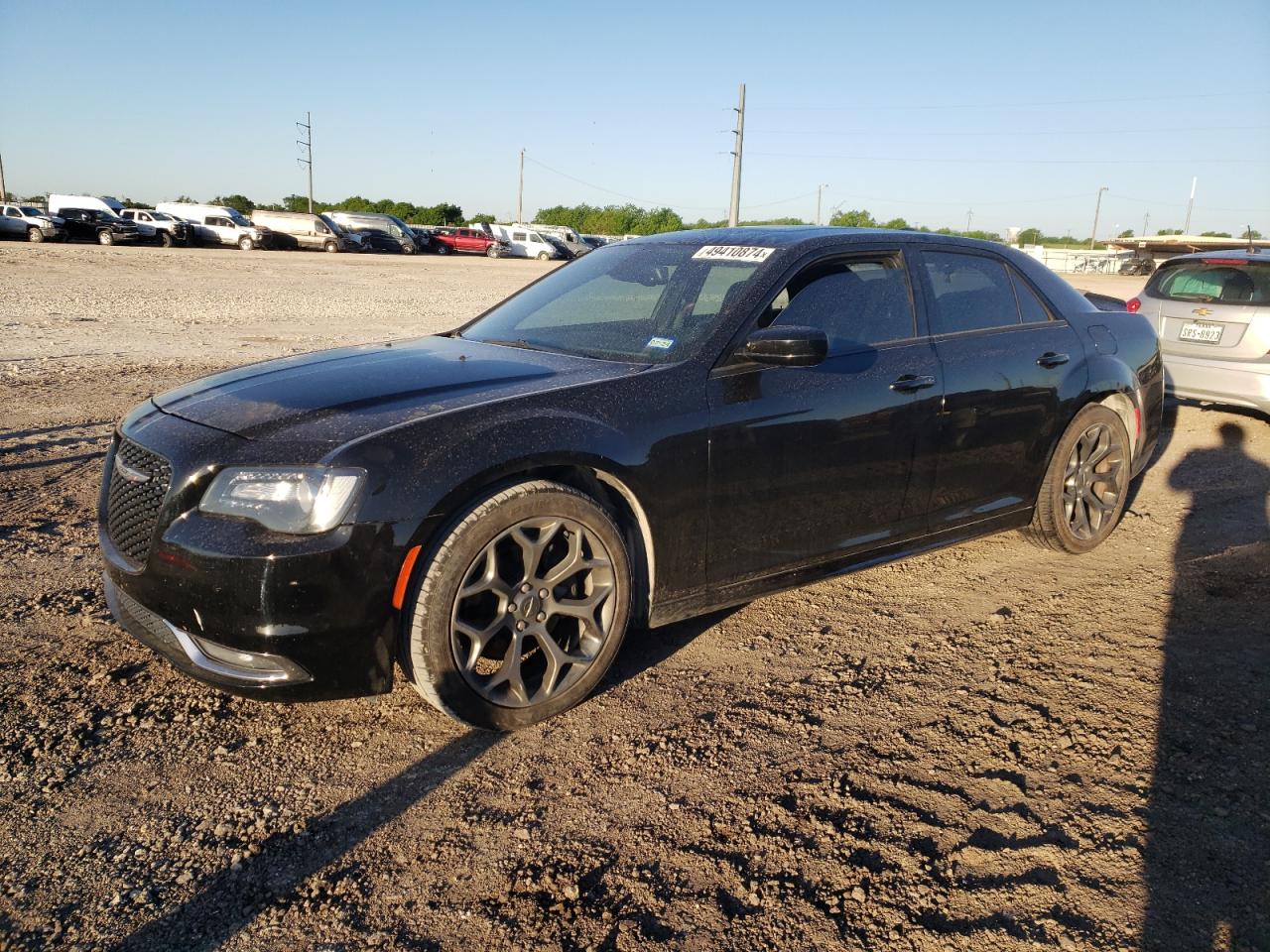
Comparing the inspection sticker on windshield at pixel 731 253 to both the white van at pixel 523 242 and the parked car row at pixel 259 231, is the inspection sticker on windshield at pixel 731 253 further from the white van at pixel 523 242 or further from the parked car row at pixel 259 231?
the white van at pixel 523 242


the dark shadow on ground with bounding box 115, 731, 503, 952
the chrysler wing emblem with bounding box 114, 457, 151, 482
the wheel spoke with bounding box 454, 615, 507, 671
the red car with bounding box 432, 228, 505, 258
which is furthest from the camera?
the red car with bounding box 432, 228, 505, 258

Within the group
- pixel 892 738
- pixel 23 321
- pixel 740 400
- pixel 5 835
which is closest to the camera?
pixel 5 835

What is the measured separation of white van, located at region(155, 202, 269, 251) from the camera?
42.2 meters

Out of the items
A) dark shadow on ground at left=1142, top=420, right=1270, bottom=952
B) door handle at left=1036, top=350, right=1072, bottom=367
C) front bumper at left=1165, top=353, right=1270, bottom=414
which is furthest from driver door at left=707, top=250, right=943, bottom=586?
front bumper at left=1165, top=353, right=1270, bottom=414

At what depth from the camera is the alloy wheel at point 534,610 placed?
3.11 meters

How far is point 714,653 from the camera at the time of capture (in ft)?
12.7

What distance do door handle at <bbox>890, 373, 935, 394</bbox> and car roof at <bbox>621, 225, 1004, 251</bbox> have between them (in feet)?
2.20

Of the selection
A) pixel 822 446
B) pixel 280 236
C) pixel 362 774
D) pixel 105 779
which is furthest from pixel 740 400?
pixel 280 236

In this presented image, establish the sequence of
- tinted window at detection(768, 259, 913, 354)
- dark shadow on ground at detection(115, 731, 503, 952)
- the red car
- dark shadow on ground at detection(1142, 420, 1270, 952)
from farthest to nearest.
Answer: the red car < tinted window at detection(768, 259, 913, 354) < dark shadow on ground at detection(1142, 420, 1270, 952) < dark shadow on ground at detection(115, 731, 503, 952)

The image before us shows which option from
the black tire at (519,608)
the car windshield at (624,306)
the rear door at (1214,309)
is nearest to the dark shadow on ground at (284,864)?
the black tire at (519,608)

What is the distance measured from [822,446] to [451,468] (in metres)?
1.55

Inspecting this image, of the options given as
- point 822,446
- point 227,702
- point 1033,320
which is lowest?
point 227,702

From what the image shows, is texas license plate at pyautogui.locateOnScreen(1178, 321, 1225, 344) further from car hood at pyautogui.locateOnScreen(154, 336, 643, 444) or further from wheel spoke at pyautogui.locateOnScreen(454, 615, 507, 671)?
wheel spoke at pyautogui.locateOnScreen(454, 615, 507, 671)

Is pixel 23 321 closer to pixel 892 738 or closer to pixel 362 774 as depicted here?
pixel 362 774
